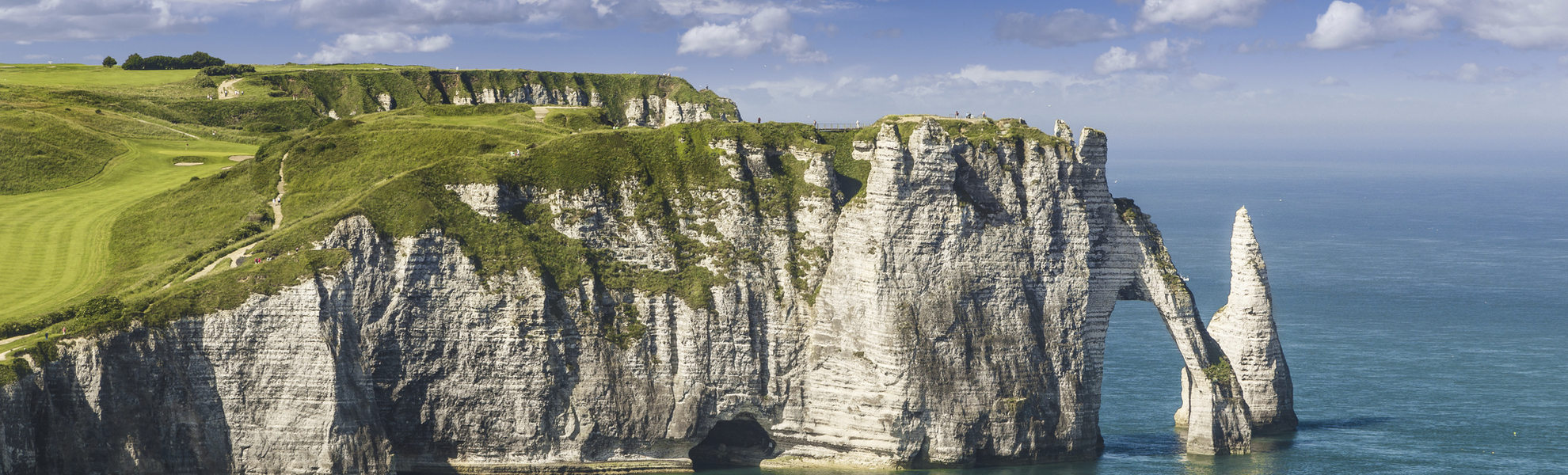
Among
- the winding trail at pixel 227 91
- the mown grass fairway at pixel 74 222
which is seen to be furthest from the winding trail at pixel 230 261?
the winding trail at pixel 227 91

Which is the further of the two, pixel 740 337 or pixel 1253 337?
pixel 1253 337

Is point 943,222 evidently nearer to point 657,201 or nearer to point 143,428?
point 657,201

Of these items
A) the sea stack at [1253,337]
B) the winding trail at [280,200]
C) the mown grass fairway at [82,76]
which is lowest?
the sea stack at [1253,337]

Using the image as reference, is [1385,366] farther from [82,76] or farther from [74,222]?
[82,76]

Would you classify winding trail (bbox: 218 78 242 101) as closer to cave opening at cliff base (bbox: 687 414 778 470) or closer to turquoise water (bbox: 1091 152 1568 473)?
cave opening at cliff base (bbox: 687 414 778 470)

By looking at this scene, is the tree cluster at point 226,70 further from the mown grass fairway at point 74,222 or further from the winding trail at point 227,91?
the mown grass fairway at point 74,222

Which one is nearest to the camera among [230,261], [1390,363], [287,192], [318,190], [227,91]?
[230,261]

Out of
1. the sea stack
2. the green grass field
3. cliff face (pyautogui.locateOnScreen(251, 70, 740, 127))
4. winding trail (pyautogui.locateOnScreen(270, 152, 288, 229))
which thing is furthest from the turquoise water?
cliff face (pyautogui.locateOnScreen(251, 70, 740, 127))

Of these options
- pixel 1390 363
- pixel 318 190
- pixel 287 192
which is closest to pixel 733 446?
pixel 318 190

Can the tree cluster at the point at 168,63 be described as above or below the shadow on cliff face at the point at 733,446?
above
